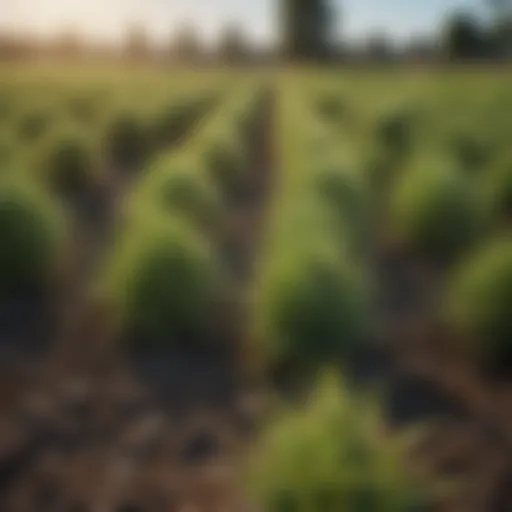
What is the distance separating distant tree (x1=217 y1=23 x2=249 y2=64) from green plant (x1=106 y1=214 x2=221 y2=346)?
2.81ft

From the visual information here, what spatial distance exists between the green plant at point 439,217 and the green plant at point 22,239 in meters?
0.71

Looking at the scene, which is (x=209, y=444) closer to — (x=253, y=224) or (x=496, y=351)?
(x=496, y=351)

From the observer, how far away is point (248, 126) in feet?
10.1

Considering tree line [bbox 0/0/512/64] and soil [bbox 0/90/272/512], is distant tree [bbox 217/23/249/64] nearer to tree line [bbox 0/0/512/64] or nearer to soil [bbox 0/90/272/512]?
tree line [bbox 0/0/512/64]

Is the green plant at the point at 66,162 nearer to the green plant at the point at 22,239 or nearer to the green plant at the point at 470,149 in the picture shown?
the green plant at the point at 22,239

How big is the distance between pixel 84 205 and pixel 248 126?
4.22ft

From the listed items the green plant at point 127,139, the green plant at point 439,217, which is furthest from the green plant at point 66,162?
the green plant at point 439,217

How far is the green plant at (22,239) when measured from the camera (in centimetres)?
148

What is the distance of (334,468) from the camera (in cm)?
74

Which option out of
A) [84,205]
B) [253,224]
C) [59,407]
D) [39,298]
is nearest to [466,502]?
[59,407]

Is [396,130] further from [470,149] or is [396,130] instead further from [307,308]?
[307,308]

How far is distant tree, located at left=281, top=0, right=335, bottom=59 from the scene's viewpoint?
9.83 feet

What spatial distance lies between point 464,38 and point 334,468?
61.4 inches

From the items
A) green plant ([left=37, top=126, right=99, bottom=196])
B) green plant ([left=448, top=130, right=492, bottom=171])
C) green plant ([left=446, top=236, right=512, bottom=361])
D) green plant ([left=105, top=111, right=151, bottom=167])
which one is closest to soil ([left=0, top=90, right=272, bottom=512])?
green plant ([left=446, top=236, right=512, bottom=361])
